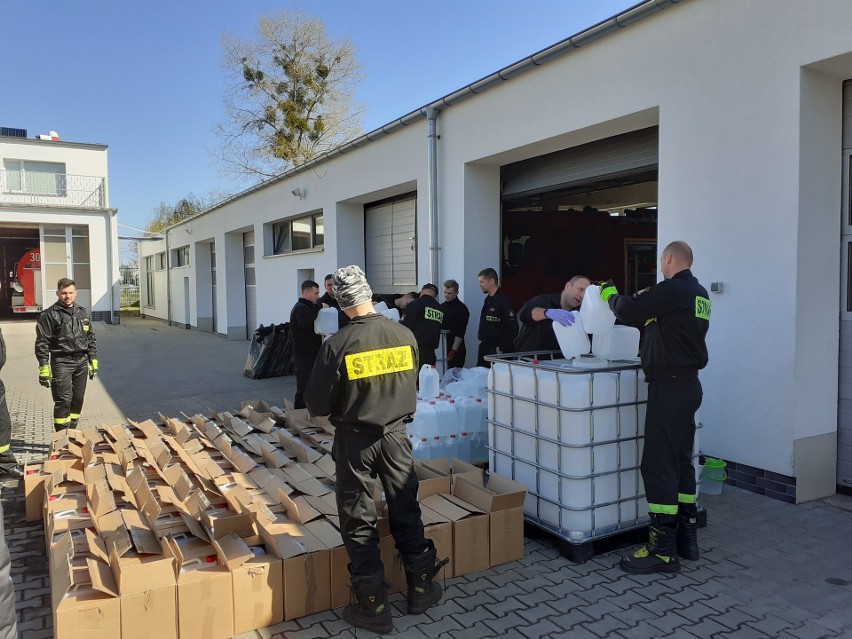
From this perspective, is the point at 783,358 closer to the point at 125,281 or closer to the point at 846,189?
the point at 846,189

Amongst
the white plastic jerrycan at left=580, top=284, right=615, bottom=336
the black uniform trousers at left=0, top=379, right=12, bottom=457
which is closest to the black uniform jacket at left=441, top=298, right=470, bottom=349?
the white plastic jerrycan at left=580, top=284, right=615, bottom=336

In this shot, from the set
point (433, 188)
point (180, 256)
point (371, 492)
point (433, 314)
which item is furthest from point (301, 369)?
point (180, 256)

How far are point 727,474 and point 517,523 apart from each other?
2341 mm

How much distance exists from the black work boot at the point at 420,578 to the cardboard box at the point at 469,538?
0.39 m

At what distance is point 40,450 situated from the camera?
22.8 ft

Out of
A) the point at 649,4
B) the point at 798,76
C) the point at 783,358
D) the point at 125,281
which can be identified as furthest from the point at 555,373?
the point at 125,281

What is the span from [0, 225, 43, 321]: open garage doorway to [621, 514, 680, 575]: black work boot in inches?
1150

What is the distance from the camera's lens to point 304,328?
7.49 metres

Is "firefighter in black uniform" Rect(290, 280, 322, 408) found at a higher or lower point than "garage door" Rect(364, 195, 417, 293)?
lower

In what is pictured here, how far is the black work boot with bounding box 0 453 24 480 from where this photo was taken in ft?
19.3

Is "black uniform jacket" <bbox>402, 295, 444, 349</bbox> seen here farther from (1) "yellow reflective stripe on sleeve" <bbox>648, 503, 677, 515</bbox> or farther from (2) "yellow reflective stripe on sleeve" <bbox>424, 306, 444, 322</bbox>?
(1) "yellow reflective stripe on sleeve" <bbox>648, 503, 677, 515</bbox>

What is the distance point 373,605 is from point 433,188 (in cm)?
664

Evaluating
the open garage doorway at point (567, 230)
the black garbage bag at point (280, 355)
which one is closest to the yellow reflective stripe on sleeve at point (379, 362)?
the open garage doorway at point (567, 230)

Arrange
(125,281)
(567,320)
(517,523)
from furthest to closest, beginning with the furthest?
(125,281)
(567,320)
(517,523)
